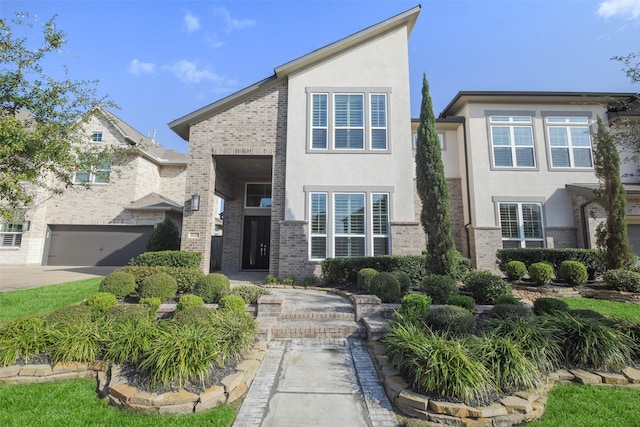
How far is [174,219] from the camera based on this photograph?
17.3 meters

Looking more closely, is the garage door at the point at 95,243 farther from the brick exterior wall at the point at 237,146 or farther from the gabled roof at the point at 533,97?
the gabled roof at the point at 533,97

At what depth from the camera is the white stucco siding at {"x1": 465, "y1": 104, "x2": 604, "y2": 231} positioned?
12.9 meters

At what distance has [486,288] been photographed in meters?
7.00

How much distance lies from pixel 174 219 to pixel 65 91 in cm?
1106

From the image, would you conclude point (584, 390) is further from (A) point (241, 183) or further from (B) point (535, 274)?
(A) point (241, 183)

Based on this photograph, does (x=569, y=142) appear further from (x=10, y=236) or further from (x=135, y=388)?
(x=10, y=236)

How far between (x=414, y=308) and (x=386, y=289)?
4.31 feet

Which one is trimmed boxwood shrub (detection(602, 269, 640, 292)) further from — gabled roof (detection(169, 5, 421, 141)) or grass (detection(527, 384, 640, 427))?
gabled roof (detection(169, 5, 421, 141))

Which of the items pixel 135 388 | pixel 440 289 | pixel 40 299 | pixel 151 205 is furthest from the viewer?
pixel 151 205

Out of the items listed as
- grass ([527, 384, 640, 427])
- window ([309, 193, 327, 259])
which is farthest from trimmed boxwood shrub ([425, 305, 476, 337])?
window ([309, 193, 327, 259])

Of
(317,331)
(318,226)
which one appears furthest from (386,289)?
(318,226)

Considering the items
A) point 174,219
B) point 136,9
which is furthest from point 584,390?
point 174,219

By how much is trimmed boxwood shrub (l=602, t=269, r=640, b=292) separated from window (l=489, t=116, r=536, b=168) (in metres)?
6.02

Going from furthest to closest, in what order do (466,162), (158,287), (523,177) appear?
(466,162) < (523,177) < (158,287)
